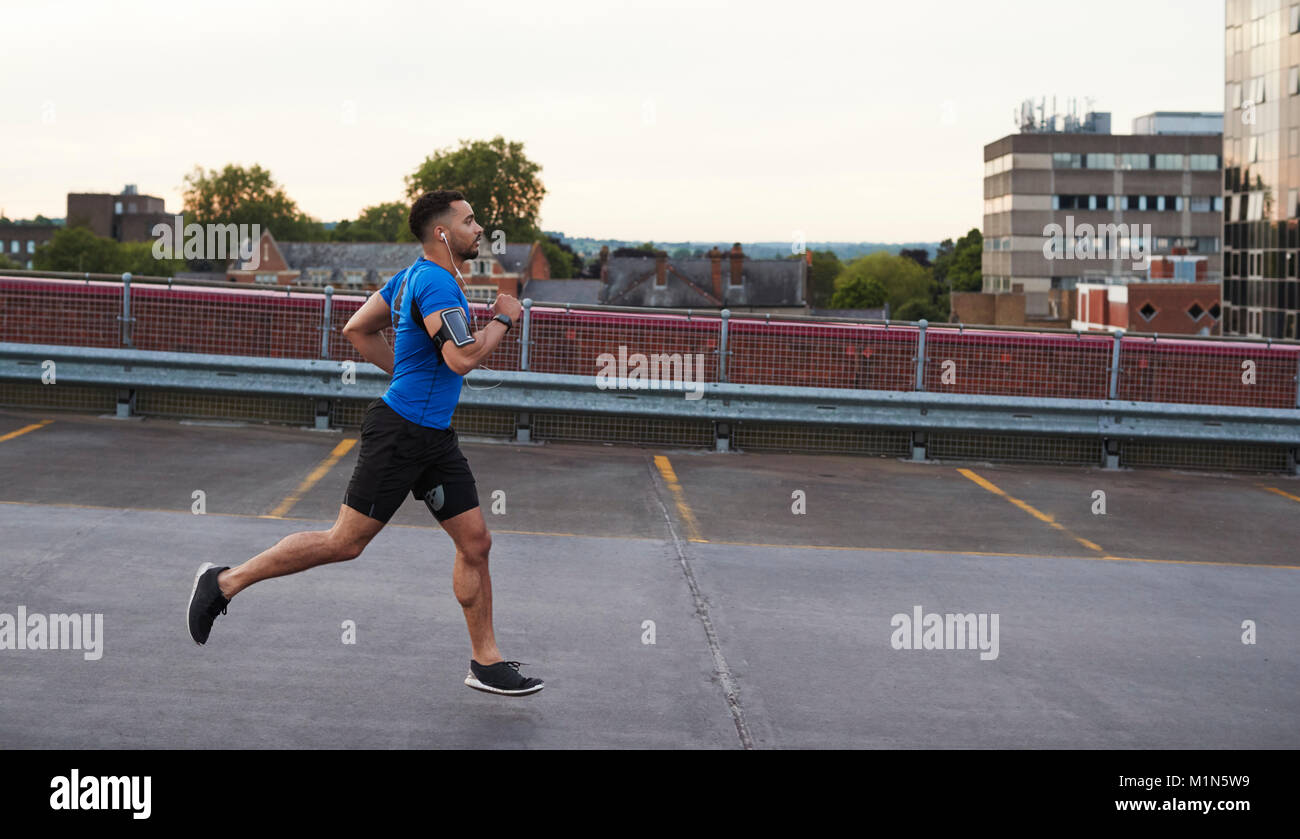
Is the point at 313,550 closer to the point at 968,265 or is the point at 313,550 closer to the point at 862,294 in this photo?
the point at 862,294

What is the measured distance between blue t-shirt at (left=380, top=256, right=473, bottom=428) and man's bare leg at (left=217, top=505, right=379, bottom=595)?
0.48 metres

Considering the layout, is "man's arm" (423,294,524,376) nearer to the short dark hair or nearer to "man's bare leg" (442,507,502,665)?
the short dark hair

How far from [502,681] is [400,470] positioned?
3.17ft

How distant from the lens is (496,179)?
12375 cm

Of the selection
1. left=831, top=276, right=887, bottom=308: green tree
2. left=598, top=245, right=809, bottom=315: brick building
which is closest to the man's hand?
left=598, top=245, right=809, bottom=315: brick building

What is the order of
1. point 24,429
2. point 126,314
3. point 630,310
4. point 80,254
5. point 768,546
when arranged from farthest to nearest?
point 80,254
point 630,310
point 126,314
point 24,429
point 768,546

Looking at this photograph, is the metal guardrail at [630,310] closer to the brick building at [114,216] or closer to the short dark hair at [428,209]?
the short dark hair at [428,209]

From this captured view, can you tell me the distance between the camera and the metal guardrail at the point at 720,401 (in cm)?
1371

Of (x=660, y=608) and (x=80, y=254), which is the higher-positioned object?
(x=80, y=254)

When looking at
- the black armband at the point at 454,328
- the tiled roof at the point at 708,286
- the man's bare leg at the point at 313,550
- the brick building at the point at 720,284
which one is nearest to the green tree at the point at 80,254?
the tiled roof at the point at 708,286

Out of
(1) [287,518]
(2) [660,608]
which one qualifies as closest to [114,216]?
(1) [287,518]

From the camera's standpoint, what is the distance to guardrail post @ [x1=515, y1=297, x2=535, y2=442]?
13.9m

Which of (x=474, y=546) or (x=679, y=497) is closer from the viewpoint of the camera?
(x=474, y=546)

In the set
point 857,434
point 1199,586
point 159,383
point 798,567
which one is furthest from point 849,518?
point 159,383
